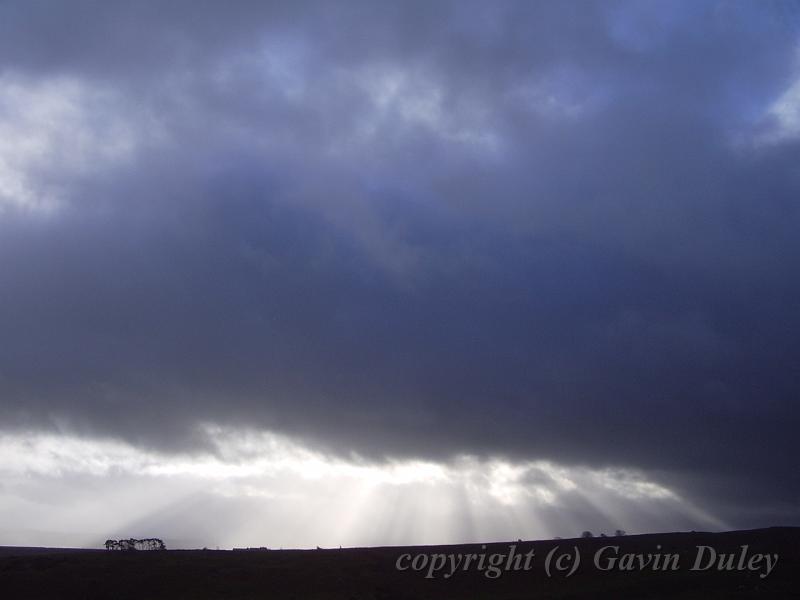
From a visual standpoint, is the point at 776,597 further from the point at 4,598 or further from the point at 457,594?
the point at 4,598

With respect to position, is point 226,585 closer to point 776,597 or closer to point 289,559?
point 289,559

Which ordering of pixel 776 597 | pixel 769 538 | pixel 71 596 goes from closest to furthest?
pixel 776 597 → pixel 71 596 → pixel 769 538

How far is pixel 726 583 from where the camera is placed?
56594 mm

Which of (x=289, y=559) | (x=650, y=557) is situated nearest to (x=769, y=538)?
(x=650, y=557)

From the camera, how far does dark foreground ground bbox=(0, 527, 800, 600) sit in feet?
182

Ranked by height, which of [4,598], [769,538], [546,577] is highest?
[769,538]

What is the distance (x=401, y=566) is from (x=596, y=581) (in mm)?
16407

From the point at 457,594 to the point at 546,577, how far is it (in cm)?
878

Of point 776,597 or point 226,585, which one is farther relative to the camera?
point 226,585

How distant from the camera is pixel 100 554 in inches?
2724

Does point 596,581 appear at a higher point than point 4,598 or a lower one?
higher

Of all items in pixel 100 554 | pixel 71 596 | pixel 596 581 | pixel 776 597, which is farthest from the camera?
pixel 100 554

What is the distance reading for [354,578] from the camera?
6078cm

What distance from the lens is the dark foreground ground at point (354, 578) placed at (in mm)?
55438
